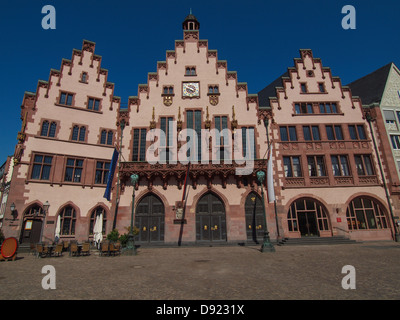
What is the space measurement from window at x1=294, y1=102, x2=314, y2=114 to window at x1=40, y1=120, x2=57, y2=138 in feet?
87.9

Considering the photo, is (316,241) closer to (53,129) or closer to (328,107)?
(328,107)

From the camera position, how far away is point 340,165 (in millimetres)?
25766

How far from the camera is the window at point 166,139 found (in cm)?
2512

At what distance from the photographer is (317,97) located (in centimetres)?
2786

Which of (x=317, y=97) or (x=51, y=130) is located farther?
(x=317, y=97)

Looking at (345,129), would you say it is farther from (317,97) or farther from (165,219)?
(165,219)

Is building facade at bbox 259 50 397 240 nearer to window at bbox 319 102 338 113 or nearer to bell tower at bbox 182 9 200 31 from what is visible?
window at bbox 319 102 338 113

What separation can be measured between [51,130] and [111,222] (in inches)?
442

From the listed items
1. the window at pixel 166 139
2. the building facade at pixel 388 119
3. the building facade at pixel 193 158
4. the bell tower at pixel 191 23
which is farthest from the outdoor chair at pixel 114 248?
the bell tower at pixel 191 23

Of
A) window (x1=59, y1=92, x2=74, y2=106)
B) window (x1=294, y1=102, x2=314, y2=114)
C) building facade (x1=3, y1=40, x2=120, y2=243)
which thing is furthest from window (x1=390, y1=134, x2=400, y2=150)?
window (x1=59, y1=92, x2=74, y2=106)

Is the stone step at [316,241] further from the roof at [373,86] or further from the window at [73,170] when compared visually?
the window at [73,170]

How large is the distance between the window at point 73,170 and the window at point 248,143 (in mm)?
17490
